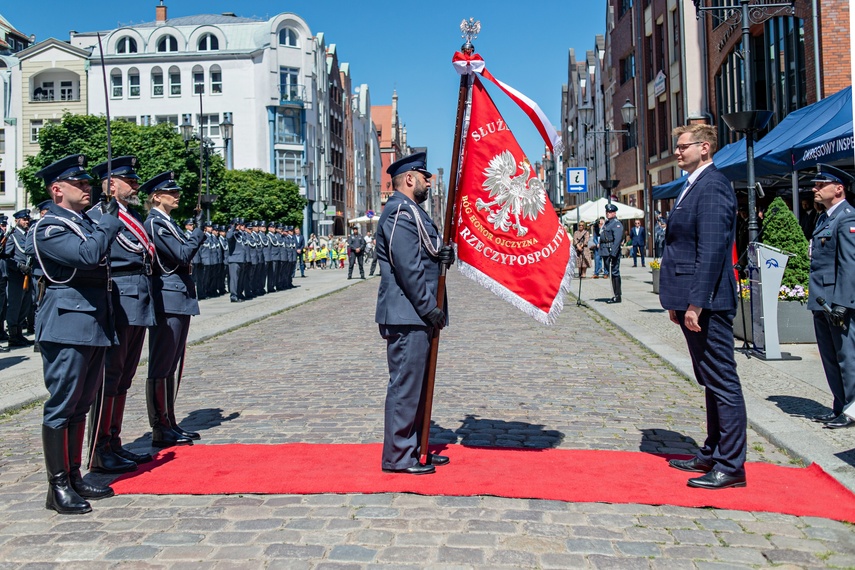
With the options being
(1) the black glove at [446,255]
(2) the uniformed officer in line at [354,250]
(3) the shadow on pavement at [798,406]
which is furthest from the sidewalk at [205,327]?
(3) the shadow on pavement at [798,406]

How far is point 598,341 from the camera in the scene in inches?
486

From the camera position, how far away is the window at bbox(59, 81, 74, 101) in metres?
67.1

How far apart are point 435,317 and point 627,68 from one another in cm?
4485

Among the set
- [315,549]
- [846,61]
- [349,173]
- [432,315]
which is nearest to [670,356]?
[432,315]

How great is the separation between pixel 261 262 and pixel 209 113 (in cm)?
4743

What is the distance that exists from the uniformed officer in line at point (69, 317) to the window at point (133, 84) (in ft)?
221

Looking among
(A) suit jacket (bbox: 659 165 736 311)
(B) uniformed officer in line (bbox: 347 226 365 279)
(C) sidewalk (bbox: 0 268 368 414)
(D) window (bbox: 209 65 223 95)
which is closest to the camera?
(A) suit jacket (bbox: 659 165 736 311)

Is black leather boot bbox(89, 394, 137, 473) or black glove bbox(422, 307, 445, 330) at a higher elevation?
black glove bbox(422, 307, 445, 330)

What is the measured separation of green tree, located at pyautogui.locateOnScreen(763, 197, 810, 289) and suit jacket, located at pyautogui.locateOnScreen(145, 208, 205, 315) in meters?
7.40

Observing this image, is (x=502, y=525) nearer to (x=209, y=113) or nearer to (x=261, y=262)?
(x=261, y=262)

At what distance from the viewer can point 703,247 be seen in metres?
4.91

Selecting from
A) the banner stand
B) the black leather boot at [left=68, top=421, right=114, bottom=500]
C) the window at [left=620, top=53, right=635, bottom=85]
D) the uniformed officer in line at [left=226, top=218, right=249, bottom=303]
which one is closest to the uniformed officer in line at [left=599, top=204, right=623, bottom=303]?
the banner stand

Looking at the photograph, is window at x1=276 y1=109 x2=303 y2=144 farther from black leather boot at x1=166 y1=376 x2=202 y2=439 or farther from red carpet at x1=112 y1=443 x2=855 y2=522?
red carpet at x1=112 y1=443 x2=855 y2=522

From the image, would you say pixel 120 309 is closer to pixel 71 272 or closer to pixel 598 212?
pixel 71 272
